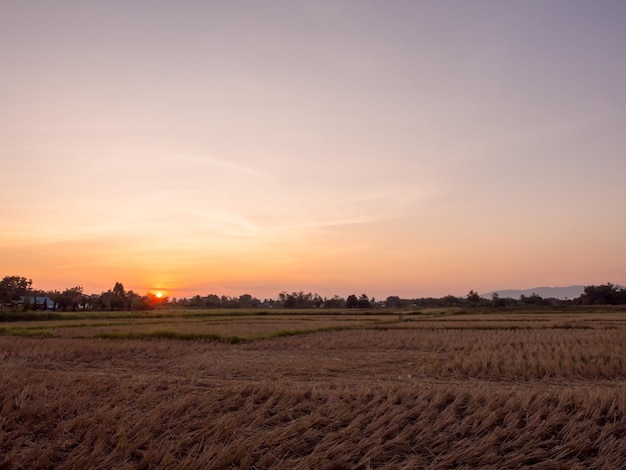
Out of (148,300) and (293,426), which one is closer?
(293,426)

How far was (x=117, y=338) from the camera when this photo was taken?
1104 inches

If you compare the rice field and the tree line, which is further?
the tree line

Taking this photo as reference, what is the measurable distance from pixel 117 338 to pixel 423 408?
23.5 metres

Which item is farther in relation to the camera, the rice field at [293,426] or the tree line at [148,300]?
the tree line at [148,300]

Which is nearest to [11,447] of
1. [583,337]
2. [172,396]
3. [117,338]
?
[172,396]

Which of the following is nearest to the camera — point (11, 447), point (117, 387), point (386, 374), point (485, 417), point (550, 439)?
point (11, 447)

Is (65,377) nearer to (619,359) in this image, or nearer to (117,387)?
(117,387)

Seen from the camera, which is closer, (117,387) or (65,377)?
(117,387)

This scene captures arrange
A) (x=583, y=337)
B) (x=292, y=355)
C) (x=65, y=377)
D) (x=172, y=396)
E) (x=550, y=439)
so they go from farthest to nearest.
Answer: (x=583, y=337) → (x=292, y=355) → (x=65, y=377) → (x=172, y=396) → (x=550, y=439)

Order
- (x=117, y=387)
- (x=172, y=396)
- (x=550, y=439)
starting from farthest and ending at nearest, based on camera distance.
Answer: (x=117, y=387), (x=172, y=396), (x=550, y=439)

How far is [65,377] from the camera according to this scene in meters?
11.3

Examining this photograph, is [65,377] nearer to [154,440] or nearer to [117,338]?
[154,440]

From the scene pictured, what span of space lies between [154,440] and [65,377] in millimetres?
5096

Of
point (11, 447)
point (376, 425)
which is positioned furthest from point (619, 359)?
point (11, 447)
